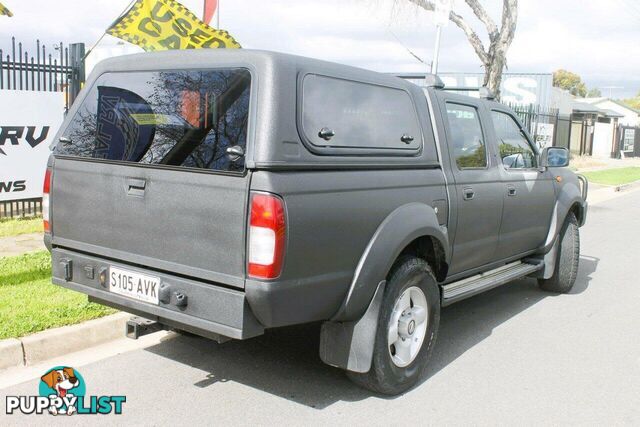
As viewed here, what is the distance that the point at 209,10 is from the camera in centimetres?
959

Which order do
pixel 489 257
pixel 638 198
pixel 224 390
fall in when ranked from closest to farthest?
pixel 224 390
pixel 489 257
pixel 638 198

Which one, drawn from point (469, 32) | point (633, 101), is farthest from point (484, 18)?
point (633, 101)

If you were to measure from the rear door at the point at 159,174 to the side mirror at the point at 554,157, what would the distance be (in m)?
3.76

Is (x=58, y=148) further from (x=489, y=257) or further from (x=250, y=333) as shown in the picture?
(x=489, y=257)

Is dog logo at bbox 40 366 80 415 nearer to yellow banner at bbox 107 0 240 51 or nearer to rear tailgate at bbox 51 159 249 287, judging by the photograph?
rear tailgate at bbox 51 159 249 287

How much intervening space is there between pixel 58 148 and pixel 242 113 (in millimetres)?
1446

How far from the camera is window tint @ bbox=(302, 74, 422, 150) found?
3.61 m

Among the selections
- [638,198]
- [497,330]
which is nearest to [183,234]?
[497,330]

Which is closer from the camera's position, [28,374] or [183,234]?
[183,234]

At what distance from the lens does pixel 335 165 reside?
363 cm

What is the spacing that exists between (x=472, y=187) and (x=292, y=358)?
6.05 ft

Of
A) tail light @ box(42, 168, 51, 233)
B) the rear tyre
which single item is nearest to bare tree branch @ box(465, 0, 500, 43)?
the rear tyre

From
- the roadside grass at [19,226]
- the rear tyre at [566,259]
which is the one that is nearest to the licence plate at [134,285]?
the rear tyre at [566,259]

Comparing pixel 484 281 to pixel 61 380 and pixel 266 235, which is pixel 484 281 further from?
pixel 61 380
